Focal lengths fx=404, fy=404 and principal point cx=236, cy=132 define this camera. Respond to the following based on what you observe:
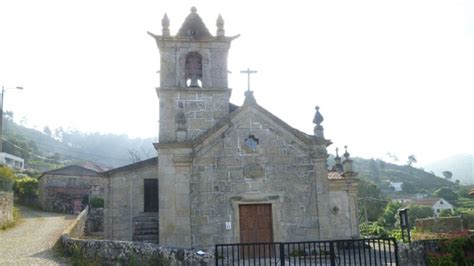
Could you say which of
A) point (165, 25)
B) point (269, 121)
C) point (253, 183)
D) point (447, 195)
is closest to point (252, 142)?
point (269, 121)

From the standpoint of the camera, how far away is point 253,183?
16234 mm

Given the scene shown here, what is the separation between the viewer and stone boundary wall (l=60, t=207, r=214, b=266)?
9.84 m

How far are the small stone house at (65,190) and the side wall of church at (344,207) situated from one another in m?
24.2

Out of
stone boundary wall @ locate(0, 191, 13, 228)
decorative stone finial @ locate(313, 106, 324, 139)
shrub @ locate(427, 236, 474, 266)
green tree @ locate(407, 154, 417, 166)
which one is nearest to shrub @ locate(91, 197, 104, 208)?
stone boundary wall @ locate(0, 191, 13, 228)

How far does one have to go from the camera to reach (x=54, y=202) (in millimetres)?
37688

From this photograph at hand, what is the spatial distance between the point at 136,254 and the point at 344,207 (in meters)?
11.5

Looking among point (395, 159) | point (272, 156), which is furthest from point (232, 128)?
point (395, 159)

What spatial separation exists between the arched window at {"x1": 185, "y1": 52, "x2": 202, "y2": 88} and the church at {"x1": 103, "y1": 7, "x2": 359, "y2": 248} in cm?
5

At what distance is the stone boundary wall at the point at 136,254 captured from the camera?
9.84 m

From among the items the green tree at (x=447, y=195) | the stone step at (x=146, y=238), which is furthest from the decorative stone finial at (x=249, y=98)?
the green tree at (x=447, y=195)

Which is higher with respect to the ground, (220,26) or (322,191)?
(220,26)

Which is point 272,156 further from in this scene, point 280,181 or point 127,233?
point 127,233

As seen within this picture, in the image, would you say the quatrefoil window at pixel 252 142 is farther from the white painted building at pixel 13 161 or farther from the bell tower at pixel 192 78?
the white painted building at pixel 13 161

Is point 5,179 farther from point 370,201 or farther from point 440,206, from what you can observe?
point 440,206
